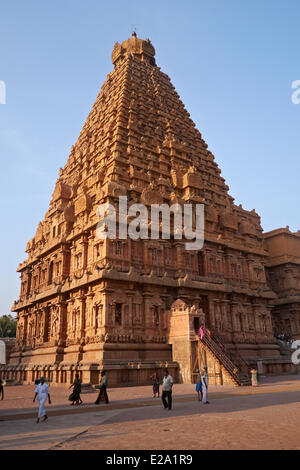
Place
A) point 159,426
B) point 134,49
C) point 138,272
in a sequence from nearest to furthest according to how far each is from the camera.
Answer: point 159,426 → point 138,272 → point 134,49

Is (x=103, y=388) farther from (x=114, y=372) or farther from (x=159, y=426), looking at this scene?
(x=114, y=372)

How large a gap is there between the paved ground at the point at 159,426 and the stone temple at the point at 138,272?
1065 cm

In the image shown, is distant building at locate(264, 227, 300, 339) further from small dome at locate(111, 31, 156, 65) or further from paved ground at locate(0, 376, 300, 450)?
small dome at locate(111, 31, 156, 65)

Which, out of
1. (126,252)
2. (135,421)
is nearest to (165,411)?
(135,421)

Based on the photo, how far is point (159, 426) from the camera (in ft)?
35.4

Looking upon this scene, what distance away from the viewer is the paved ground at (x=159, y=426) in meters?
8.67

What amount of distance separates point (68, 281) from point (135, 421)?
23930 mm

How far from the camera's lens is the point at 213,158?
51906 millimetres

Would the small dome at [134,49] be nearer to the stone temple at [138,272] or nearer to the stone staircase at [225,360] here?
the stone temple at [138,272]

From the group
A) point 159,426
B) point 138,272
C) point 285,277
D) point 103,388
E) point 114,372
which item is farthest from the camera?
point 285,277

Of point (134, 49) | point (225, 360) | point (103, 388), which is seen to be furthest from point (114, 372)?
point (134, 49)

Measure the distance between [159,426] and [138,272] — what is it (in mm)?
20681

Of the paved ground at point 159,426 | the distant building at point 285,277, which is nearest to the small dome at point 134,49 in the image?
the distant building at point 285,277

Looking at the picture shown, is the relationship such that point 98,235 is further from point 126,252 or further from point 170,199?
point 170,199
